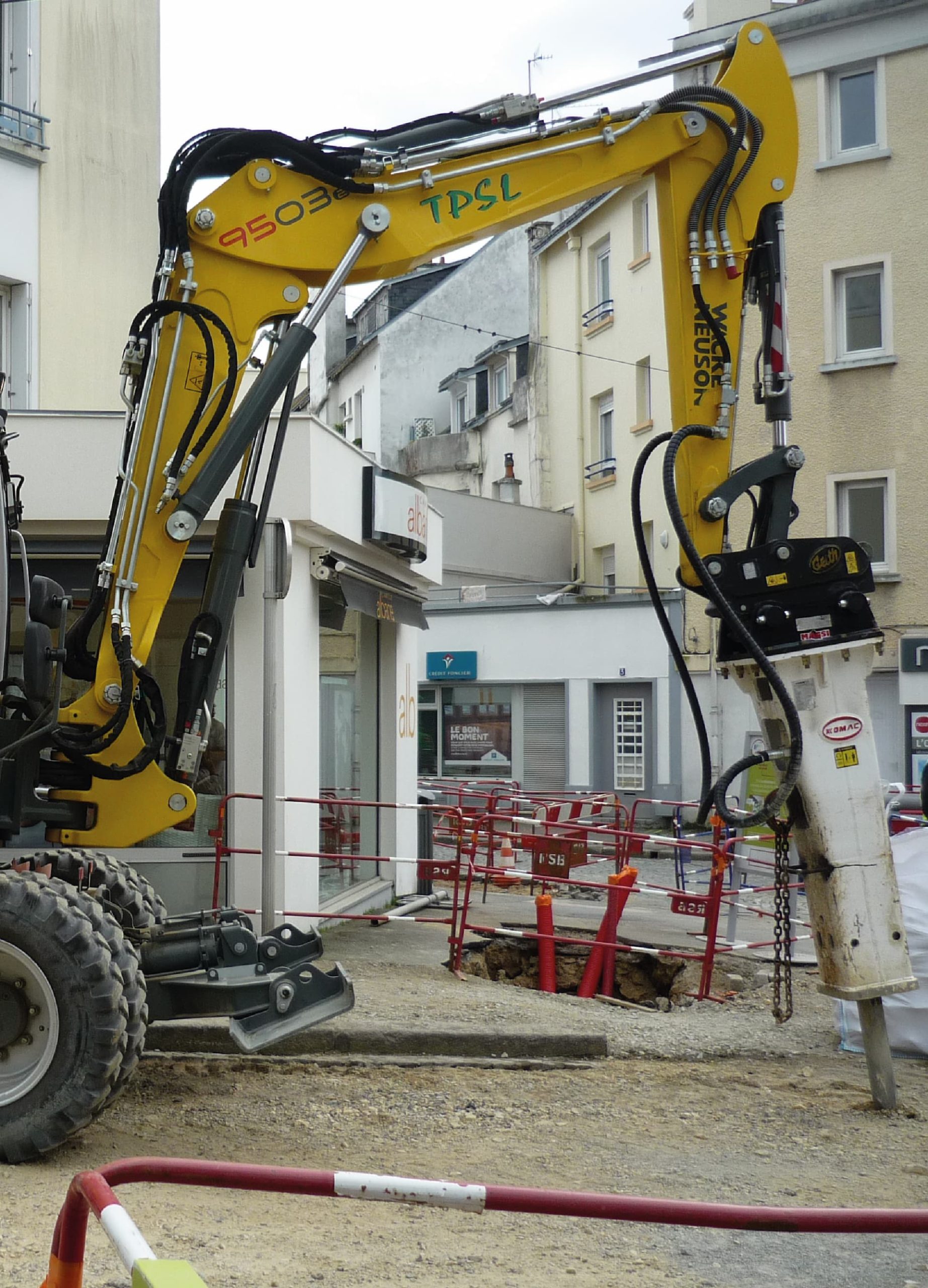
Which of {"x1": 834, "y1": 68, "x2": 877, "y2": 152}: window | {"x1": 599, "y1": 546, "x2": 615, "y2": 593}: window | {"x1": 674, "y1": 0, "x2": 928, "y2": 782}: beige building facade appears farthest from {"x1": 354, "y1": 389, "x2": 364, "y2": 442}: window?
{"x1": 834, "y1": 68, "x2": 877, "y2": 152}: window

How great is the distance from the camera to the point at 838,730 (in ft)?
20.9

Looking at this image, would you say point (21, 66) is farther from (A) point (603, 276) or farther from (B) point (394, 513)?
(A) point (603, 276)

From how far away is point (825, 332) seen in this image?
23.9 metres

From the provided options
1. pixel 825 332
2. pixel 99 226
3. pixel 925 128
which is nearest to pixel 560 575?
pixel 825 332

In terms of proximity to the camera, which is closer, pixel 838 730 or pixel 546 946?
pixel 838 730

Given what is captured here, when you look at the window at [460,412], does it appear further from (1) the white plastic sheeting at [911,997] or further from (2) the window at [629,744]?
(1) the white plastic sheeting at [911,997]

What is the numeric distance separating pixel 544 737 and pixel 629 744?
1.76 metres

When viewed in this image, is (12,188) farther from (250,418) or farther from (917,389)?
(917,389)

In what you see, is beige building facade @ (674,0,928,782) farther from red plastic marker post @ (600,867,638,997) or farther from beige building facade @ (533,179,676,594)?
red plastic marker post @ (600,867,638,997)

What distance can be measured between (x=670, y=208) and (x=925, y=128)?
1845cm

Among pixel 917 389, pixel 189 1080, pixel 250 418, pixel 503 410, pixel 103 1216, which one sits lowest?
pixel 189 1080

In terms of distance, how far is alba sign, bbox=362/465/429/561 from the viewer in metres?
13.1

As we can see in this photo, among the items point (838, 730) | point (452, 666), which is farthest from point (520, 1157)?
point (452, 666)

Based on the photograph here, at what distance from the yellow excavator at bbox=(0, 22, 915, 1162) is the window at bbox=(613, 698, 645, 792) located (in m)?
20.4
